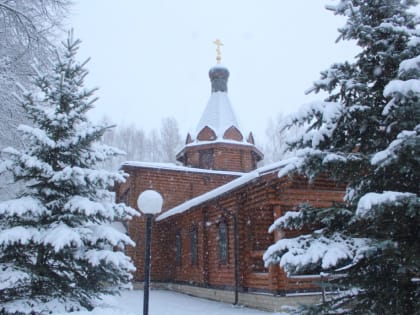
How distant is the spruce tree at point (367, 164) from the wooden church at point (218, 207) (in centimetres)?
62

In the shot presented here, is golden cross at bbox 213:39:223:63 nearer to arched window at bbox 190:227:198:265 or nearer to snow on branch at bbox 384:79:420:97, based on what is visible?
arched window at bbox 190:227:198:265

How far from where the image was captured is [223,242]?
45.5ft

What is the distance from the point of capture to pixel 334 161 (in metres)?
4.14

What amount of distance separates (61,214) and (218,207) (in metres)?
7.13

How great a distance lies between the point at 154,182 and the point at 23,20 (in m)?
11.9

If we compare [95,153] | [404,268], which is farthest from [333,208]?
[95,153]

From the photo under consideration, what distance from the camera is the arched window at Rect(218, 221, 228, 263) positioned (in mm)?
13434

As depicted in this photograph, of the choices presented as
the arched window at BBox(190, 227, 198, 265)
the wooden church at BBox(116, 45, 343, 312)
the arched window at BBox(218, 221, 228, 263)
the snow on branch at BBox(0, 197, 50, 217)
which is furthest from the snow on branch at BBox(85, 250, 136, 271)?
the arched window at BBox(190, 227, 198, 265)

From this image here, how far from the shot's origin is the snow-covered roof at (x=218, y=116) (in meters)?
23.6

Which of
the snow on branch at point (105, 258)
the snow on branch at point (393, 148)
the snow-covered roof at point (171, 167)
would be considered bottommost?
the snow on branch at point (105, 258)

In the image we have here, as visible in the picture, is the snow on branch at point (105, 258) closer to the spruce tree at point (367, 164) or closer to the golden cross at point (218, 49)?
the spruce tree at point (367, 164)

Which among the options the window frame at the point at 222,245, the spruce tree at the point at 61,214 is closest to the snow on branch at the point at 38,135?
the spruce tree at the point at 61,214

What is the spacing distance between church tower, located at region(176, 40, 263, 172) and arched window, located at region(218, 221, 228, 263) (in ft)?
28.2

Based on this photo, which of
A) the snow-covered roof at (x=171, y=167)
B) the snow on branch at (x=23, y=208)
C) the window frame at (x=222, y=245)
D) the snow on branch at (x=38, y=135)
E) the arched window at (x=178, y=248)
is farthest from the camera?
the snow-covered roof at (x=171, y=167)
